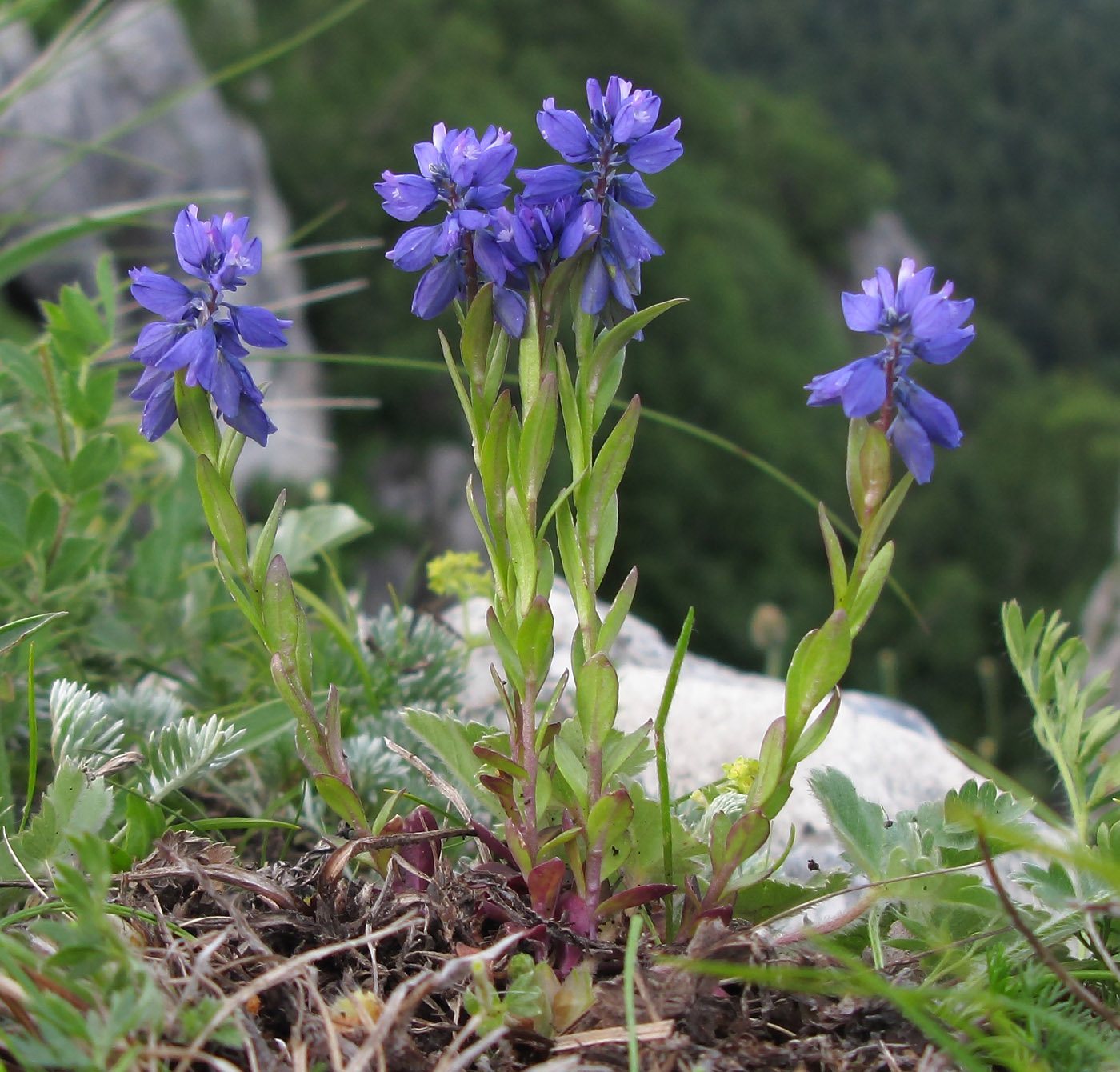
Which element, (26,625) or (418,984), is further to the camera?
(26,625)

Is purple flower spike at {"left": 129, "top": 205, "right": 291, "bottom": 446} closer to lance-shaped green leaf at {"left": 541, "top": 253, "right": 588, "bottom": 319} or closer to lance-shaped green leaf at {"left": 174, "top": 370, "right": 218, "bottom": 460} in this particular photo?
lance-shaped green leaf at {"left": 174, "top": 370, "right": 218, "bottom": 460}

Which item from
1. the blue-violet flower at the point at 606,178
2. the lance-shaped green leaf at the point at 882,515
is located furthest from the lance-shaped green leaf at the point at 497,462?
the lance-shaped green leaf at the point at 882,515

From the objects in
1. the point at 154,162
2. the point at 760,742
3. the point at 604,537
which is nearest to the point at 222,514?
the point at 604,537

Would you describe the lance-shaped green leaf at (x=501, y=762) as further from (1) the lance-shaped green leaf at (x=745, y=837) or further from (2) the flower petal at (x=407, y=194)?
(2) the flower petal at (x=407, y=194)

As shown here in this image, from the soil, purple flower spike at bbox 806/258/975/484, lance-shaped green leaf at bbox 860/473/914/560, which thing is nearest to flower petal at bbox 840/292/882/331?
purple flower spike at bbox 806/258/975/484

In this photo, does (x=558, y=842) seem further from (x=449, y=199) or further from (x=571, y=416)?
(x=449, y=199)

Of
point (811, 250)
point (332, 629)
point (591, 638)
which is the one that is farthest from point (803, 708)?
point (811, 250)
